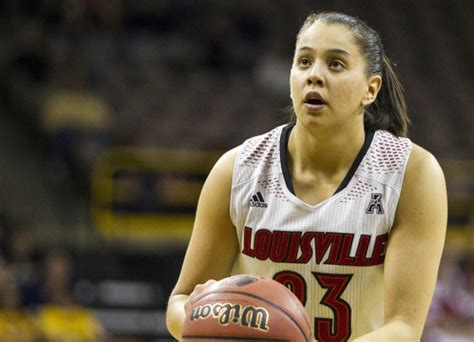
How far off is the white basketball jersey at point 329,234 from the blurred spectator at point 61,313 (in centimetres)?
481

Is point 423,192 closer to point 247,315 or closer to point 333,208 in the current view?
point 333,208

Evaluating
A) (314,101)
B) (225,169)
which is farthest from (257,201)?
(314,101)

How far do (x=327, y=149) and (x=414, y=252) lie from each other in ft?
1.56

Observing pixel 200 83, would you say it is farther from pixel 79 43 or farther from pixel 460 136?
pixel 460 136

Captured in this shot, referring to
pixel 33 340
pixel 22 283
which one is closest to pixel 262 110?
pixel 22 283

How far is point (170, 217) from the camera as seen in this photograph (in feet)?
35.3

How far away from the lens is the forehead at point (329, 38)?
3.47m

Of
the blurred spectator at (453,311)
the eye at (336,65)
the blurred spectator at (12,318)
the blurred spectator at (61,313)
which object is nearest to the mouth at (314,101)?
the eye at (336,65)

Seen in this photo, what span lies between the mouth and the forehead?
6.0 inches

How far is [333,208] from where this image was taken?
357 centimetres

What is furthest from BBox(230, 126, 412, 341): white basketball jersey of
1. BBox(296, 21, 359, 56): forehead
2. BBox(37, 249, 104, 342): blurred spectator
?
BBox(37, 249, 104, 342): blurred spectator

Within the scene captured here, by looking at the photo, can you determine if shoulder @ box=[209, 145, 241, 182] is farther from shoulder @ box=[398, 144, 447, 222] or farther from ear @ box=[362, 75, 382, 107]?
shoulder @ box=[398, 144, 447, 222]

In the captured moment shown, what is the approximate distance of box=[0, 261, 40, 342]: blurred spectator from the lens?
7684 mm

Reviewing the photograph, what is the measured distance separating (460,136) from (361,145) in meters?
9.59
